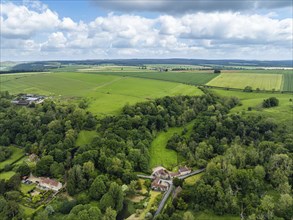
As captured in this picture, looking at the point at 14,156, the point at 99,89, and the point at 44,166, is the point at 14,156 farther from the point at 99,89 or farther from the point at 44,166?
the point at 99,89

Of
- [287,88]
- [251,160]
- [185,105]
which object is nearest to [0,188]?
[251,160]

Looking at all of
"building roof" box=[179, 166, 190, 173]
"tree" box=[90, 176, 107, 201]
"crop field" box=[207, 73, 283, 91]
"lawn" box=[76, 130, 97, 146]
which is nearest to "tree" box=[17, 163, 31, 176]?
"lawn" box=[76, 130, 97, 146]

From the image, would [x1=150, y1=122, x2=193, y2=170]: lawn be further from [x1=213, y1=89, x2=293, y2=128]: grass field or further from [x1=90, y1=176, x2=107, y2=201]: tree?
[x1=213, y1=89, x2=293, y2=128]: grass field

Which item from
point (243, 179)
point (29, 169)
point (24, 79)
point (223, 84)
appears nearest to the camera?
point (243, 179)

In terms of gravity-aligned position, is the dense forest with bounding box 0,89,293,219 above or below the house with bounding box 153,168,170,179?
above

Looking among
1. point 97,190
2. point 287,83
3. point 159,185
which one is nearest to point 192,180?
point 159,185

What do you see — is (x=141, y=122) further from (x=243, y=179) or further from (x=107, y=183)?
(x=243, y=179)

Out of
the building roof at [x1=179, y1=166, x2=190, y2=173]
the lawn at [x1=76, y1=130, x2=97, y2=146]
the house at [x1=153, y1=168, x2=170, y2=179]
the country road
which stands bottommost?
the country road
